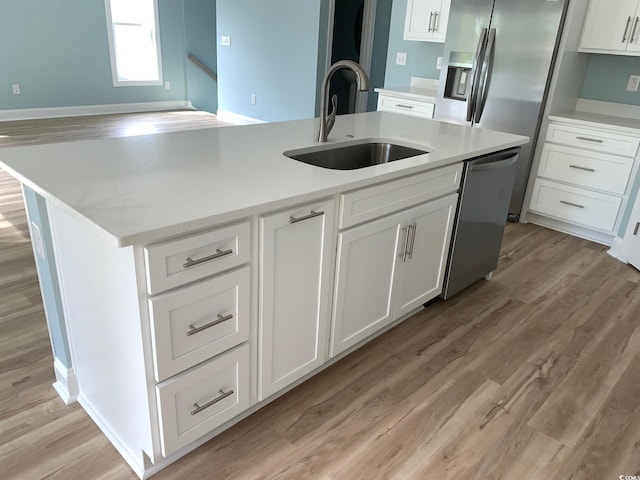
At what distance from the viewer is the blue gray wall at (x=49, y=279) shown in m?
1.63

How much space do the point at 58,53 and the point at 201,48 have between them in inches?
86.5

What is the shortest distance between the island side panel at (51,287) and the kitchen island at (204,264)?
0.01 m

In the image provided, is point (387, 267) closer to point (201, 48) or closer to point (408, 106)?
point (408, 106)

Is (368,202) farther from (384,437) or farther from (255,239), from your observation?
(384,437)

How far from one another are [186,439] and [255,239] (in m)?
0.67

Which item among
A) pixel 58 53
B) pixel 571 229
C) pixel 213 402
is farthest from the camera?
pixel 58 53

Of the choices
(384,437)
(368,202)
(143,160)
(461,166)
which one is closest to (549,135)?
(461,166)

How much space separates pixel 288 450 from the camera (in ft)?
5.58

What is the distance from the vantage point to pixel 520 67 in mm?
3686


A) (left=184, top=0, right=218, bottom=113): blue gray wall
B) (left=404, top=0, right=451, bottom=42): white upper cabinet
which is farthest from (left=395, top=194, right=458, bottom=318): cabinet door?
(left=184, top=0, right=218, bottom=113): blue gray wall

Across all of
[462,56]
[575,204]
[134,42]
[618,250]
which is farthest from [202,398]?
[134,42]

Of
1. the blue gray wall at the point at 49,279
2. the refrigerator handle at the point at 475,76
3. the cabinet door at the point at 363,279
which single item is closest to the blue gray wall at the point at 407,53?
the refrigerator handle at the point at 475,76

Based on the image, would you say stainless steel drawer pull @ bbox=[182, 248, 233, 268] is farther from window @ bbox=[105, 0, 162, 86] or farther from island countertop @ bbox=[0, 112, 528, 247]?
window @ bbox=[105, 0, 162, 86]

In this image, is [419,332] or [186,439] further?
[419,332]
